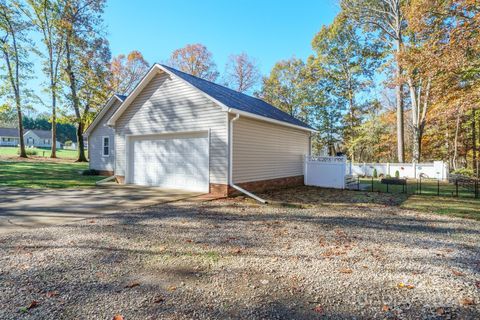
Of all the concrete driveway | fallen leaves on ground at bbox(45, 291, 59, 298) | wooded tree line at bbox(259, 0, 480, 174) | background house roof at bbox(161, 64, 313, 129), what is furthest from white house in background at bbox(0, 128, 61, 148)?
fallen leaves on ground at bbox(45, 291, 59, 298)

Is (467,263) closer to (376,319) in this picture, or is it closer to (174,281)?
(376,319)

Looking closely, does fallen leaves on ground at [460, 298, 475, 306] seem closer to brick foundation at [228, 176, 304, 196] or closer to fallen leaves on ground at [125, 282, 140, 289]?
fallen leaves on ground at [125, 282, 140, 289]

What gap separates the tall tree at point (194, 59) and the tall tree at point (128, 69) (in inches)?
157

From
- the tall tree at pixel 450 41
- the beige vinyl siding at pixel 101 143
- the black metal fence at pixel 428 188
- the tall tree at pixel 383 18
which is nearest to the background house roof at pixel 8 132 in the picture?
the beige vinyl siding at pixel 101 143

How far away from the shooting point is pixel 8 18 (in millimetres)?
21516

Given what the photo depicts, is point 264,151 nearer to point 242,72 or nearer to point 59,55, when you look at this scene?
point 242,72

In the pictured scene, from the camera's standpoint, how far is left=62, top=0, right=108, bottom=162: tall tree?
22.4m

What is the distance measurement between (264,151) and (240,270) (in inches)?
298

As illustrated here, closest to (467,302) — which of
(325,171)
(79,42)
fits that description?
(325,171)

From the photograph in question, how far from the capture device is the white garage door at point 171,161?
9.73m

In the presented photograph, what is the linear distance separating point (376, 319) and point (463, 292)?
130 centimetres

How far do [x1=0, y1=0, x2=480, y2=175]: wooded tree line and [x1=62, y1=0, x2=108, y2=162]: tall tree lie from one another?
0.26 feet

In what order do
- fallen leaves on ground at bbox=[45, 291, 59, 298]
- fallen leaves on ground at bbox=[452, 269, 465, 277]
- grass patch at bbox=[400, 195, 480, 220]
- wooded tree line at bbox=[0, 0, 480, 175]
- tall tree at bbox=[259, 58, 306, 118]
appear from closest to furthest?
1. fallen leaves on ground at bbox=[45, 291, 59, 298]
2. fallen leaves on ground at bbox=[452, 269, 465, 277]
3. grass patch at bbox=[400, 195, 480, 220]
4. wooded tree line at bbox=[0, 0, 480, 175]
5. tall tree at bbox=[259, 58, 306, 118]

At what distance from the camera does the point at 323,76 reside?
87.4 ft
